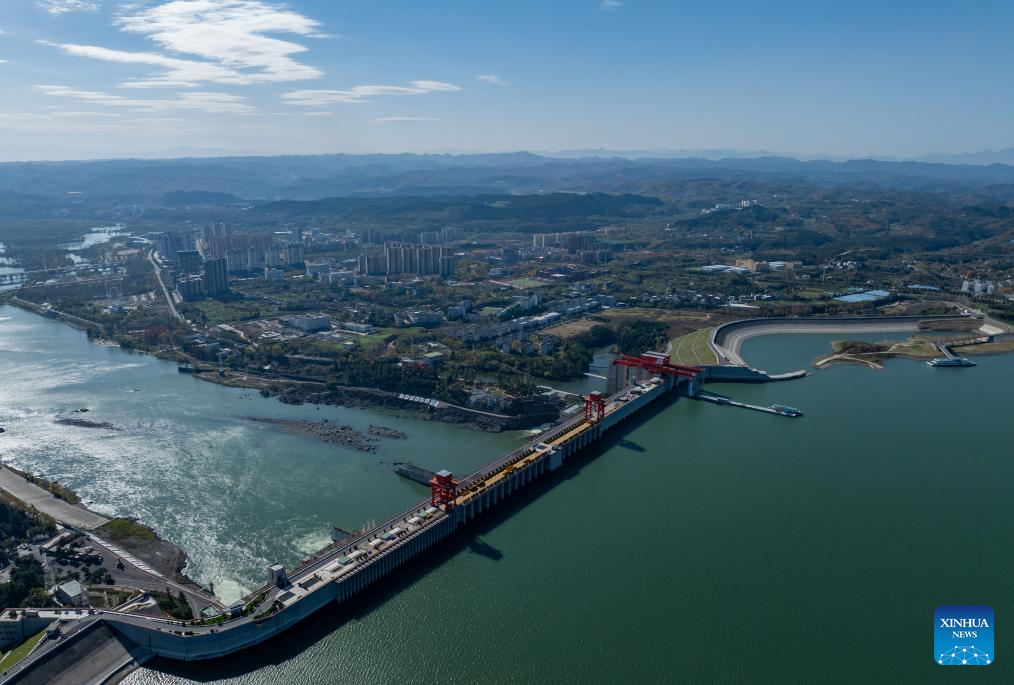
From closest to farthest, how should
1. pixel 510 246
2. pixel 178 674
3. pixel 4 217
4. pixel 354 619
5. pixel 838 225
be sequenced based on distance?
pixel 178 674 → pixel 354 619 → pixel 510 246 → pixel 838 225 → pixel 4 217

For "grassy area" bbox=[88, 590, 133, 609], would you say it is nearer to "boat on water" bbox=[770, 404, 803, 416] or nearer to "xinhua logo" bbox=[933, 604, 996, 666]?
"xinhua logo" bbox=[933, 604, 996, 666]

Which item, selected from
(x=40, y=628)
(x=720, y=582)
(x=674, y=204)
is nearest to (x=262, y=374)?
(x=40, y=628)

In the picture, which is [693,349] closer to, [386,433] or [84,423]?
[386,433]

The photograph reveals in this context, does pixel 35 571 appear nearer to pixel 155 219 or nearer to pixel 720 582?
pixel 720 582

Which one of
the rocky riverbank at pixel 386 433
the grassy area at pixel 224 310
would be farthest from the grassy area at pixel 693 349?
the grassy area at pixel 224 310

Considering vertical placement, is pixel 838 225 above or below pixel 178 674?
above

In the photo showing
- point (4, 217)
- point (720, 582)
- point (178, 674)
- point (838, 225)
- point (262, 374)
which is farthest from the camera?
point (4, 217)

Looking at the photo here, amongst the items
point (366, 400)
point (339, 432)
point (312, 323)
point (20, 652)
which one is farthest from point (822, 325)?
point (20, 652)
